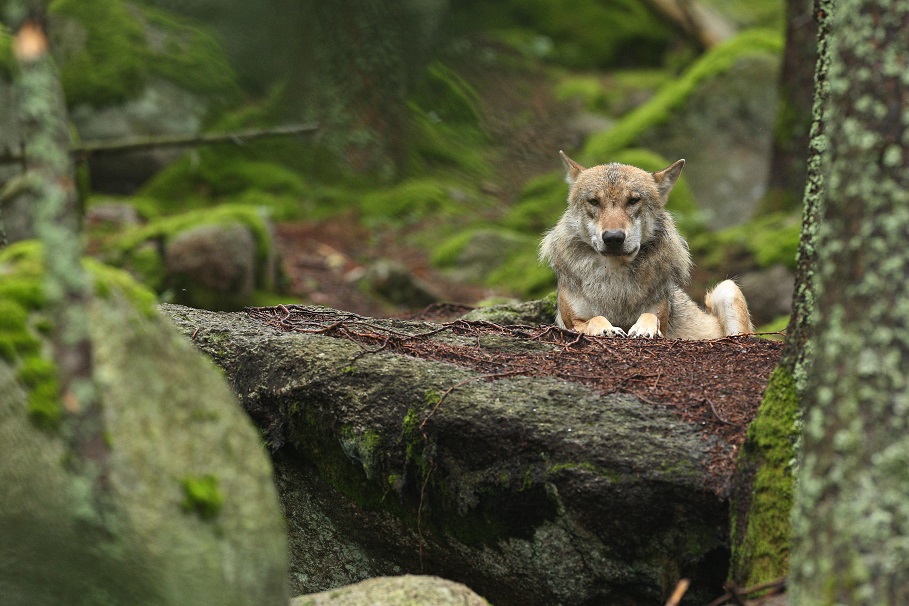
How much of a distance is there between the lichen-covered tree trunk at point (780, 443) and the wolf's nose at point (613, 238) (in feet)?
10.1

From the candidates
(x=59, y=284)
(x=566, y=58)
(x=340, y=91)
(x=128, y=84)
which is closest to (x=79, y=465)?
(x=59, y=284)

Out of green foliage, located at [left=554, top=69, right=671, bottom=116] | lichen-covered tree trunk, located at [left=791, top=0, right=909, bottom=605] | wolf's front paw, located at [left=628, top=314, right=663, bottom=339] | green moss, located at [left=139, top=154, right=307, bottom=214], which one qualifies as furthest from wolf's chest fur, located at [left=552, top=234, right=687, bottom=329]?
green foliage, located at [left=554, top=69, right=671, bottom=116]

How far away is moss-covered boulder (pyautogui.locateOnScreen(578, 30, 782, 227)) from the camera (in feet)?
52.7

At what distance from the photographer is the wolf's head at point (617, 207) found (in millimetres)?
7316

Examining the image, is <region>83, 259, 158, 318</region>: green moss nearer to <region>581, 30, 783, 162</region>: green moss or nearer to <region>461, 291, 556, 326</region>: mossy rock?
<region>461, 291, 556, 326</region>: mossy rock

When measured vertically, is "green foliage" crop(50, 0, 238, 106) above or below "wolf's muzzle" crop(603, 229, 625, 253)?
above

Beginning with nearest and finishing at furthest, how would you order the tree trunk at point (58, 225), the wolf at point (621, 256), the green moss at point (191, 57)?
the tree trunk at point (58, 225)
the wolf at point (621, 256)
the green moss at point (191, 57)

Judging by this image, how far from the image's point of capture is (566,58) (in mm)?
20734

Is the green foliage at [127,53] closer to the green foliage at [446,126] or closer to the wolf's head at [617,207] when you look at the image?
the green foliage at [446,126]

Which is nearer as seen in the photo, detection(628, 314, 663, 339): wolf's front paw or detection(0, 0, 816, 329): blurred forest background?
detection(628, 314, 663, 339): wolf's front paw

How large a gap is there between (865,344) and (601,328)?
4230 millimetres

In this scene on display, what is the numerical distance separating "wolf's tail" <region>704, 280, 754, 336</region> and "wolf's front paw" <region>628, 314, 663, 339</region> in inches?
42.9

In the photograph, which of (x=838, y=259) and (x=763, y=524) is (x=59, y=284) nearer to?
(x=838, y=259)

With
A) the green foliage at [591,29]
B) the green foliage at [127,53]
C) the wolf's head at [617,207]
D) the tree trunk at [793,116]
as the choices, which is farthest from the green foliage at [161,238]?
the green foliage at [591,29]
